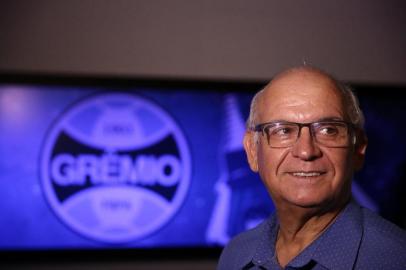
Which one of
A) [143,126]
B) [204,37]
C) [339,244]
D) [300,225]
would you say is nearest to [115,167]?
[143,126]

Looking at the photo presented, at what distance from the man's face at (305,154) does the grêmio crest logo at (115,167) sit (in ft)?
4.86

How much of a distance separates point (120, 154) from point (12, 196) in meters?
0.60

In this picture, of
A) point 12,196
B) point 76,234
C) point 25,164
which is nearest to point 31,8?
point 25,164

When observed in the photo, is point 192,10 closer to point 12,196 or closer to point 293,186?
point 12,196

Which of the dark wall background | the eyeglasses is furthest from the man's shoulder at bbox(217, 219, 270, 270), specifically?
the dark wall background

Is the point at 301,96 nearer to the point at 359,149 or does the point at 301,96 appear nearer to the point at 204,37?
→ the point at 359,149

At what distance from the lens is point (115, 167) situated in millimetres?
2492

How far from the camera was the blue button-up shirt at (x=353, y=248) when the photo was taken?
3.03ft

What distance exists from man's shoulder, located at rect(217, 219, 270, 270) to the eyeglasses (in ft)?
0.94

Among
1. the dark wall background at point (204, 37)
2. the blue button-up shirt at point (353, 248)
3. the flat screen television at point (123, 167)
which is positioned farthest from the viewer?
the dark wall background at point (204, 37)

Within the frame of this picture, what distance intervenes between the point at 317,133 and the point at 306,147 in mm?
47

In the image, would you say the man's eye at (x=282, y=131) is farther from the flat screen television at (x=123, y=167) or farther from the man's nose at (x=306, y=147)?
the flat screen television at (x=123, y=167)

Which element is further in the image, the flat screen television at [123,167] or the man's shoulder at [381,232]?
the flat screen television at [123,167]

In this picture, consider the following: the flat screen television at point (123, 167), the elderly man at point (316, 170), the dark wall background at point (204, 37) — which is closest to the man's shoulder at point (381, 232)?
the elderly man at point (316, 170)
